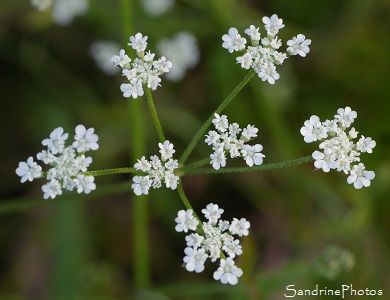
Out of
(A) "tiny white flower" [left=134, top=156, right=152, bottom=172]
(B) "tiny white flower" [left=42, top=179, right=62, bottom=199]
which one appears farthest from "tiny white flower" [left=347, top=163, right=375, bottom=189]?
(B) "tiny white flower" [left=42, top=179, right=62, bottom=199]

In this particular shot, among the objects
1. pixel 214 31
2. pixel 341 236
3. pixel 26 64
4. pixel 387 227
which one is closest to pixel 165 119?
pixel 214 31

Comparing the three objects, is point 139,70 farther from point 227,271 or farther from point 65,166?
point 227,271

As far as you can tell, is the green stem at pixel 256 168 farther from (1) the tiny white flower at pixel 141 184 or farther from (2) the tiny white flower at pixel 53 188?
(2) the tiny white flower at pixel 53 188

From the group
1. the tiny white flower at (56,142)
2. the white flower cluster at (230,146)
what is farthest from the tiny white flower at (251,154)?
the tiny white flower at (56,142)

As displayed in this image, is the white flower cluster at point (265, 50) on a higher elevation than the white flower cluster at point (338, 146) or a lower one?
higher

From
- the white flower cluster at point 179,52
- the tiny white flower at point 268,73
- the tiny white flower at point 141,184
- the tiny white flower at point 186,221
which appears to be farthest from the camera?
the white flower cluster at point 179,52

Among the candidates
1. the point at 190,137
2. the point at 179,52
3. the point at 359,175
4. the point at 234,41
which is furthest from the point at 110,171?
the point at 179,52

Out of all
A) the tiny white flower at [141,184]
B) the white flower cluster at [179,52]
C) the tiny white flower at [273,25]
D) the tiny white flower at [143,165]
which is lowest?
the tiny white flower at [141,184]

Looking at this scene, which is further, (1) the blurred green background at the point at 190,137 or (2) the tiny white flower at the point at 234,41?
(1) the blurred green background at the point at 190,137
